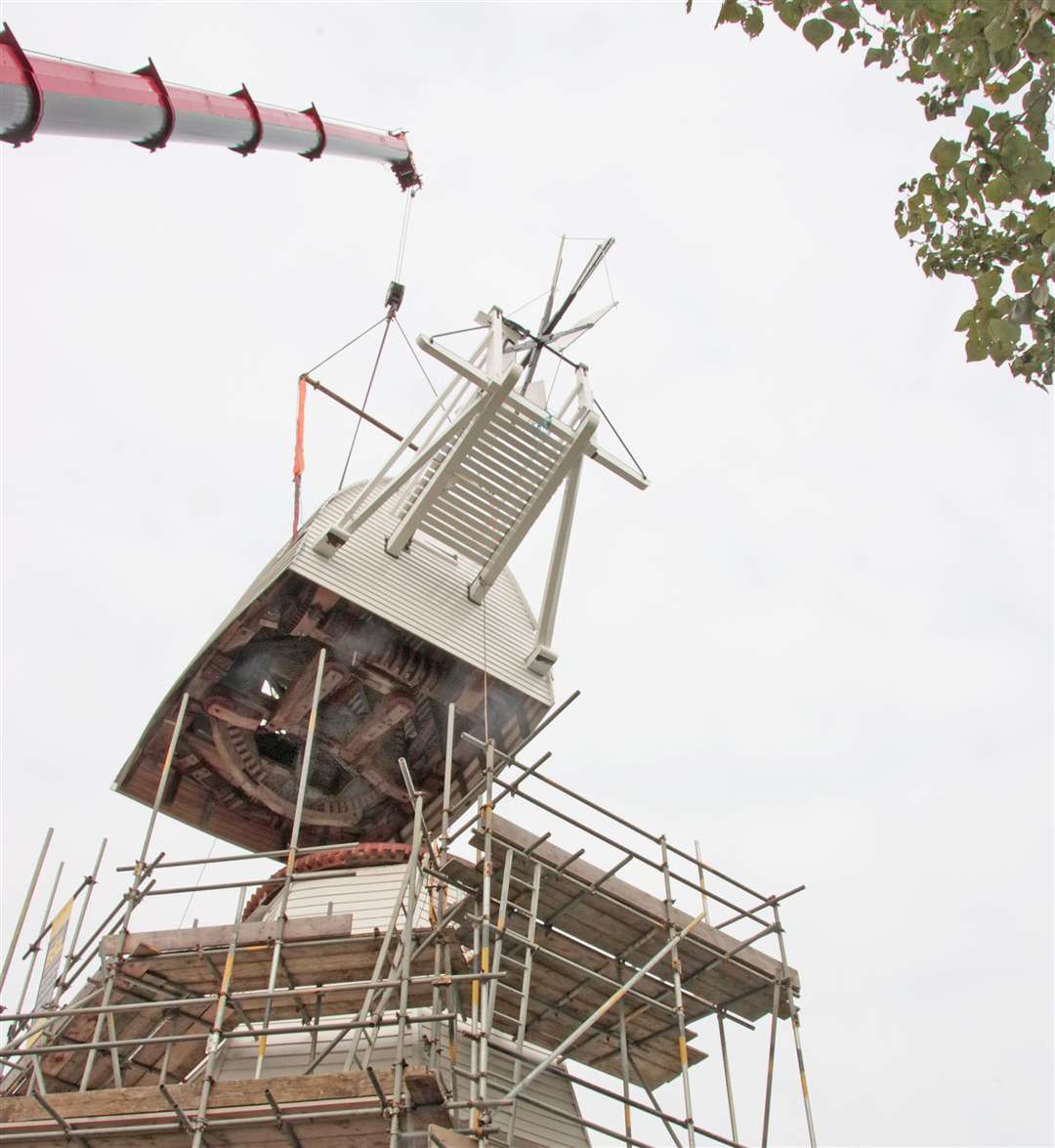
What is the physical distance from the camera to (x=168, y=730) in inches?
582

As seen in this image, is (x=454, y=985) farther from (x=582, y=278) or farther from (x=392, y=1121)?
(x=582, y=278)

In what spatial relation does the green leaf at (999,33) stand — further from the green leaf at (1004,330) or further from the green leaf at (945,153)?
the green leaf at (1004,330)

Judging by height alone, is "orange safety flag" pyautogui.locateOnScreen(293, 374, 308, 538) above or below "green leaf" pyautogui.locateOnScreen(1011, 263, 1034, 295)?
above

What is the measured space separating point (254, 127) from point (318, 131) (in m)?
4.49

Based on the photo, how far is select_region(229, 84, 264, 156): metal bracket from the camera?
24.2 metres

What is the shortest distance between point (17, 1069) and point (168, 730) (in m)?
4.07

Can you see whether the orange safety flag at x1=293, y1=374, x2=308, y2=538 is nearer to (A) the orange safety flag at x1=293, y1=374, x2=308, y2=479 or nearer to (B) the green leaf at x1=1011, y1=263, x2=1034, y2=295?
(A) the orange safety flag at x1=293, y1=374, x2=308, y2=479

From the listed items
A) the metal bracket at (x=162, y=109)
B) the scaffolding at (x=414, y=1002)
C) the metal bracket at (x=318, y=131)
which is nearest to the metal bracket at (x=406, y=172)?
the metal bracket at (x=318, y=131)

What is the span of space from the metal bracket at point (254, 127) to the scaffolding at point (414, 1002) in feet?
50.9

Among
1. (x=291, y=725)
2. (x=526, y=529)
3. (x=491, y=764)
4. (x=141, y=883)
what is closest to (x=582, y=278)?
(x=526, y=529)

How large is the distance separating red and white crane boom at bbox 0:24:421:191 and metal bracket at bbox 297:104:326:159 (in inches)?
0.9

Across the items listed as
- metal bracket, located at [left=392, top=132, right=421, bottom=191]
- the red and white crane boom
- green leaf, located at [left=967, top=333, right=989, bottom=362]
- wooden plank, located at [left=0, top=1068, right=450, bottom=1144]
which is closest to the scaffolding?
wooden plank, located at [left=0, top=1068, right=450, bottom=1144]

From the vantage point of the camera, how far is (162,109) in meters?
20.2

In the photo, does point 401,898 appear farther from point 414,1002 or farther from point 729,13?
point 729,13
